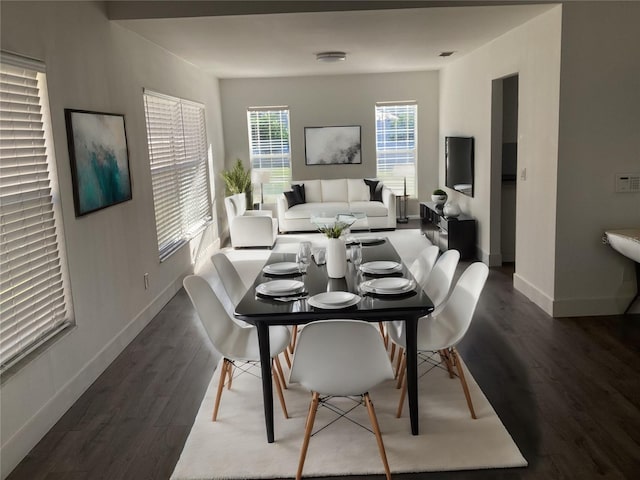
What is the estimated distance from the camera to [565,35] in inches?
171

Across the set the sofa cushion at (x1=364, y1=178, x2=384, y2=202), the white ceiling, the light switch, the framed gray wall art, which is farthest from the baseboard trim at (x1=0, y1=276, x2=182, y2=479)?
the framed gray wall art

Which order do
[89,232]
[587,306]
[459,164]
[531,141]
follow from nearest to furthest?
[89,232] → [587,306] → [531,141] → [459,164]

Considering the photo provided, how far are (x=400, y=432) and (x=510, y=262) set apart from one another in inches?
161

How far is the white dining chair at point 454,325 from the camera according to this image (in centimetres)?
309

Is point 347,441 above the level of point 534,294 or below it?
below

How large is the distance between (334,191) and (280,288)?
638 centimetres

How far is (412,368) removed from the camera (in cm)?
292

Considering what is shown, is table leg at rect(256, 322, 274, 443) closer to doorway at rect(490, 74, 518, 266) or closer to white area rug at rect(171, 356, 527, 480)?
white area rug at rect(171, 356, 527, 480)

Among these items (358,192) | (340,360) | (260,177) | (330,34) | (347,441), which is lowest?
(347,441)

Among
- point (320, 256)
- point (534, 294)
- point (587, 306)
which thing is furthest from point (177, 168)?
point (587, 306)

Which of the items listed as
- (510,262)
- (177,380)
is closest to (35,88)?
(177,380)

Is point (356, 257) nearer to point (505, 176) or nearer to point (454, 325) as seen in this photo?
point (454, 325)

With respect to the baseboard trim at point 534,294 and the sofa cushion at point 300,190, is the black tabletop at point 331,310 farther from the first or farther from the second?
the sofa cushion at point 300,190

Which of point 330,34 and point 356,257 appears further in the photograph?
point 330,34
